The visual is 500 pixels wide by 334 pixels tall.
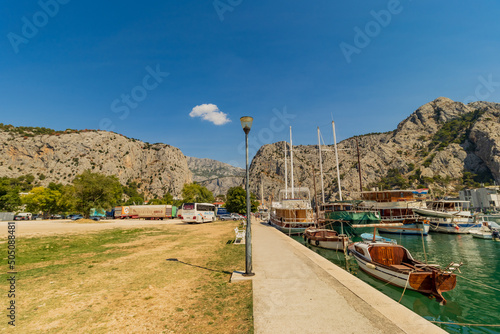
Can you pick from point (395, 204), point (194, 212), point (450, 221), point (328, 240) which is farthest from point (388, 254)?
point (395, 204)

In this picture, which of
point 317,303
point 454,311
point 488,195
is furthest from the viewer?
point 488,195

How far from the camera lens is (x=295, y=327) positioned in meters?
4.59

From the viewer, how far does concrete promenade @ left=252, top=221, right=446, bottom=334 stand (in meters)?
4.57

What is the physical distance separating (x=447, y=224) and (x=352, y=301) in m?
44.2

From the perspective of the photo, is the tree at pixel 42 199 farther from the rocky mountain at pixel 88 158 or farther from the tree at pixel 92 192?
the rocky mountain at pixel 88 158

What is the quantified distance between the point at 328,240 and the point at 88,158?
145137 mm

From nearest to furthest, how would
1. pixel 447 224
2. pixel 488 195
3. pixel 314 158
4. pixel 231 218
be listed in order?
1. pixel 447 224
2. pixel 231 218
3. pixel 488 195
4. pixel 314 158

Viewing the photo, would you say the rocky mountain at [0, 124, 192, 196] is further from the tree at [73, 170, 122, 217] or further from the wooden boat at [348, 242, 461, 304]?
the wooden boat at [348, 242, 461, 304]

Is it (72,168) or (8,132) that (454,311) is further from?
(8,132)

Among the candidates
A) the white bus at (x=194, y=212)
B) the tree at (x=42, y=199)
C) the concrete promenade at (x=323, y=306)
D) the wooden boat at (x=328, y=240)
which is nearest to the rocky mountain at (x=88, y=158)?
the tree at (x=42, y=199)

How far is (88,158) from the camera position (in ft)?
406

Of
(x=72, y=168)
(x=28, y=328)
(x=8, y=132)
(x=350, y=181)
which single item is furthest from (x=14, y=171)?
(x=350, y=181)

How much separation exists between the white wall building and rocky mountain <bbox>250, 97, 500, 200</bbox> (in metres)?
8.05

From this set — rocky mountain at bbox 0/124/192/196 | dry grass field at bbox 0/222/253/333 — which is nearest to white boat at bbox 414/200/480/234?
dry grass field at bbox 0/222/253/333
